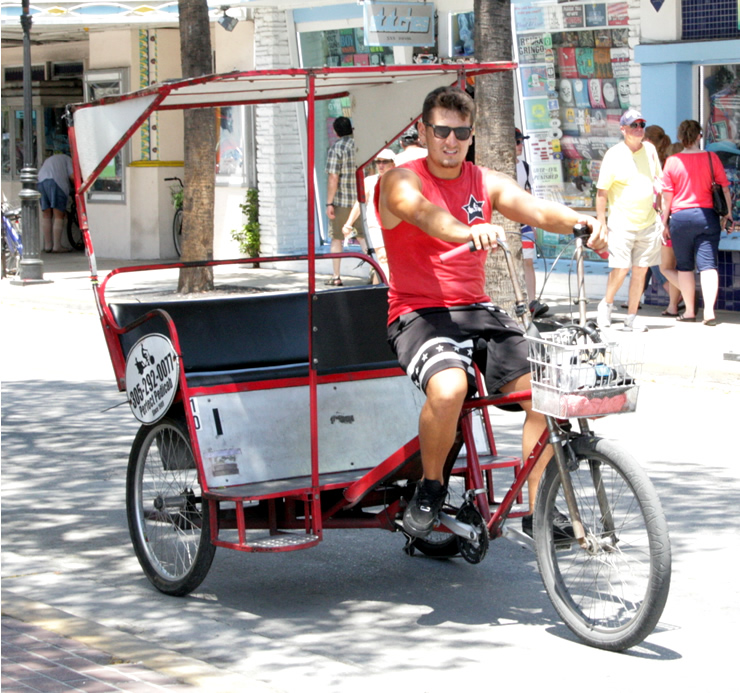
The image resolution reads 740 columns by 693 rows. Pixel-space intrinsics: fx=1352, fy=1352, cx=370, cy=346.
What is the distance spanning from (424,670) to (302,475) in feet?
3.92

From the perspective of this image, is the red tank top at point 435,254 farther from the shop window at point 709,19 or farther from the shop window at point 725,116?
the shop window at point 725,116

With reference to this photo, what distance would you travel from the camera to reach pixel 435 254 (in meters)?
5.04

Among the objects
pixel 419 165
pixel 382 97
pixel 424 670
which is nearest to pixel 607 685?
pixel 424 670

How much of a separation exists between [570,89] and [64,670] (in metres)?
12.4

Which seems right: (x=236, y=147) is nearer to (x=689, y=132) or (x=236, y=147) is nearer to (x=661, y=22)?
(x=661, y=22)

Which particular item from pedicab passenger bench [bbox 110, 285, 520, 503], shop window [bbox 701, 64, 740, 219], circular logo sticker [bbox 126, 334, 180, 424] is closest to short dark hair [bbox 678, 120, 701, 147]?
shop window [bbox 701, 64, 740, 219]

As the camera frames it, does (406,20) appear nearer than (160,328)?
No

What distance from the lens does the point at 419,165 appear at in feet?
16.7

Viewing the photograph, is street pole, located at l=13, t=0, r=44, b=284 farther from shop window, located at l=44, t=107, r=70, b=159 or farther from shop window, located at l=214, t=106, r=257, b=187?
shop window, located at l=44, t=107, r=70, b=159

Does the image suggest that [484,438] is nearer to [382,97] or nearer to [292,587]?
[292,587]

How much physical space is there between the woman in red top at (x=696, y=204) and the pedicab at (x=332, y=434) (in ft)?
23.2

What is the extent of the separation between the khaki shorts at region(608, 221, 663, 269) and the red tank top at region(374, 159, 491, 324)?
25.5ft

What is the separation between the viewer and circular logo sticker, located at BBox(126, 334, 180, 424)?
529 cm

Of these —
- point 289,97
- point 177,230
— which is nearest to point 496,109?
point 289,97
